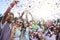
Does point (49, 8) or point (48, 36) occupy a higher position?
point (49, 8)

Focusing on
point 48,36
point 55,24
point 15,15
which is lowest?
point 48,36

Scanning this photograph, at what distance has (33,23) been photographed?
2160 millimetres

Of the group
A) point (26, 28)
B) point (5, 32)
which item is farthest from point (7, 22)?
point (26, 28)

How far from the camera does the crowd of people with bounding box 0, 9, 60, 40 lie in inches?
83.0

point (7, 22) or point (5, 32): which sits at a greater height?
point (7, 22)

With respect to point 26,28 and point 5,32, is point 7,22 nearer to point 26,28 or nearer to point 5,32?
point 5,32

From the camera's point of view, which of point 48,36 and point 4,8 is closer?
point 48,36

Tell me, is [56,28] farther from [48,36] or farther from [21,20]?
[21,20]

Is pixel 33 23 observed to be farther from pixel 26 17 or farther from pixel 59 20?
pixel 59 20

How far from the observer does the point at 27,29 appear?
2162 mm

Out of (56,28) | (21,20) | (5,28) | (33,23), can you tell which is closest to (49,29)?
(56,28)

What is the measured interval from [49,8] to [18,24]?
454 mm

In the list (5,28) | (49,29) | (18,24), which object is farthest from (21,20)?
(49,29)

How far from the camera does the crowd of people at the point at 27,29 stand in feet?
6.92
